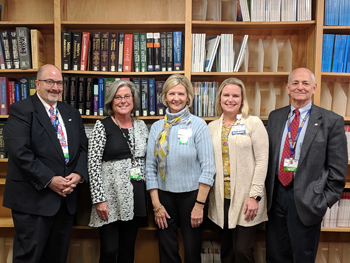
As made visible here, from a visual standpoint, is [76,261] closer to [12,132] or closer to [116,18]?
[12,132]

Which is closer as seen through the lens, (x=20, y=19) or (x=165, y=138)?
(x=165, y=138)

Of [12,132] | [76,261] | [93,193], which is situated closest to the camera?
[12,132]

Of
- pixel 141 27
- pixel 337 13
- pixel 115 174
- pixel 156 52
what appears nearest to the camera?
pixel 115 174

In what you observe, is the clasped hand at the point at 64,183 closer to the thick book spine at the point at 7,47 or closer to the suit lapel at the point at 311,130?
the thick book spine at the point at 7,47

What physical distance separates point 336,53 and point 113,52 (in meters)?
2.08

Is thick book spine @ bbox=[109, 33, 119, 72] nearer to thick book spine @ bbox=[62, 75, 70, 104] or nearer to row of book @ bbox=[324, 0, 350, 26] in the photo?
thick book spine @ bbox=[62, 75, 70, 104]

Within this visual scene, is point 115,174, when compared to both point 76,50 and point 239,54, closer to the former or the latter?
point 76,50

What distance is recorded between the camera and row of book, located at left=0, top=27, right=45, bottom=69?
2.70 meters

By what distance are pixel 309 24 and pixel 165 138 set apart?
177cm

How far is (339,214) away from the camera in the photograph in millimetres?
2750

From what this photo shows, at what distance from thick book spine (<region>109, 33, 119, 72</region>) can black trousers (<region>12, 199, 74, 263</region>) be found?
130 cm

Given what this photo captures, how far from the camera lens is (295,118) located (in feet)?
7.36

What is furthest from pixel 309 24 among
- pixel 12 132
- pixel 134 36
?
pixel 12 132

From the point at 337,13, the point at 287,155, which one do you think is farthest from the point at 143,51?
the point at 337,13
